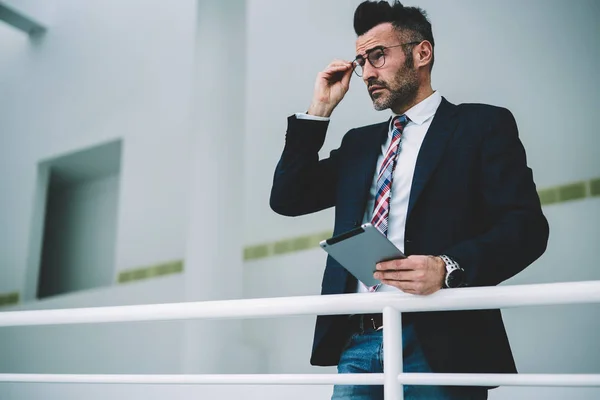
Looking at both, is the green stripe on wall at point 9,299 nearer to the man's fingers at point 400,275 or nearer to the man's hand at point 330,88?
the man's hand at point 330,88

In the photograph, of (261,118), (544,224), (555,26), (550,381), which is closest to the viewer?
(550,381)

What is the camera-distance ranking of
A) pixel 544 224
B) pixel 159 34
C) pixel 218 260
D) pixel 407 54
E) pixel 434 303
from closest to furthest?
pixel 434 303 → pixel 544 224 → pixel 407 54 → pixel 218 260 → pixel 159 34

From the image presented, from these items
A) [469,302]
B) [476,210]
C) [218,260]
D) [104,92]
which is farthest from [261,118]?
[469,302]

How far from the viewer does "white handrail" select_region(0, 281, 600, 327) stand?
3.54 feet

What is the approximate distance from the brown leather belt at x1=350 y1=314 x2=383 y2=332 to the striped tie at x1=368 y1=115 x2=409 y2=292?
5 centimetres

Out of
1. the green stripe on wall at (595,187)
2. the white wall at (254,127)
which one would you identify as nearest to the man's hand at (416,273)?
the white wall at (254,127)

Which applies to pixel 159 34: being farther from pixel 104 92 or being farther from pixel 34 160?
pixel 34 160

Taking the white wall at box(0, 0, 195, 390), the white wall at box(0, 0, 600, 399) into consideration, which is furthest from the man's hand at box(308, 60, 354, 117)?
the white wall at box(0, 0, 195, 390)

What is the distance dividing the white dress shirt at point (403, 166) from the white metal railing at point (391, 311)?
17cm

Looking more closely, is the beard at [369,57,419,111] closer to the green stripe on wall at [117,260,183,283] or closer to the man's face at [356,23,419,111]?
the man's face at [356,23,419,111]

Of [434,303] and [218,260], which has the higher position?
[218,260]

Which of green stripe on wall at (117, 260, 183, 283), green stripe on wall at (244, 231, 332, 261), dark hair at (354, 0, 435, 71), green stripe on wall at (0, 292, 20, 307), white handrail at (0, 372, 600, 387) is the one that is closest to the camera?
white handrail at (0, 372, 600, 387)

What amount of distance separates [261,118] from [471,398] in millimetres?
2738

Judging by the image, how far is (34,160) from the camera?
4.82m
